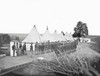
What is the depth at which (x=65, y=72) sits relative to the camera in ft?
24.8

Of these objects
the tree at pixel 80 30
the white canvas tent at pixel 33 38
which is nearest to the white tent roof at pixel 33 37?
the white canvas tent at pixel 33 38

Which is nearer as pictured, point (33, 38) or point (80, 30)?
point (33, 38)

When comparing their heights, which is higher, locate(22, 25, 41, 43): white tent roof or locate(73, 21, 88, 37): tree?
locate(73, 21, 88, 37): tree

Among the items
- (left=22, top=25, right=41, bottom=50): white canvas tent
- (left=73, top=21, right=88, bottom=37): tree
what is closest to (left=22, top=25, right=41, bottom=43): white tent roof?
(left=22, top=25, right=41, bottom=50): white canvas tent

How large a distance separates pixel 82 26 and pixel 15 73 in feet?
156

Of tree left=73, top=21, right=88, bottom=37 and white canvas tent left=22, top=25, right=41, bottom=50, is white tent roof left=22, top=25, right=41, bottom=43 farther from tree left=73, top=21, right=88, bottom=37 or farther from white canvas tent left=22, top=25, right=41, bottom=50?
tree left=73, top=21, right=88, bottom=37

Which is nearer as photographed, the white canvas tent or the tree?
the white canvas tent

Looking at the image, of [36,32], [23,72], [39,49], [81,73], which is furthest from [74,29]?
[81,73]

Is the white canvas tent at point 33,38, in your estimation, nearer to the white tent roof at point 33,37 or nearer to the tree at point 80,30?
the white tent roof at point 33,37

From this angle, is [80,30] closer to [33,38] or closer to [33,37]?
[33,37]

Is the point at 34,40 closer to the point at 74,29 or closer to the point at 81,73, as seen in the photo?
the point at 81,73

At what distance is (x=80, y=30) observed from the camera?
5697cm

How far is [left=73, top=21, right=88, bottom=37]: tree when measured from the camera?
5562 centimetres

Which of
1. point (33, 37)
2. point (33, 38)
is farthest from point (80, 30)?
point (33, 38)
